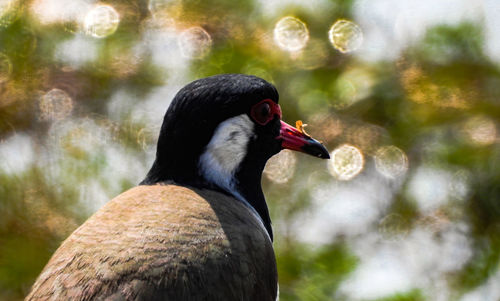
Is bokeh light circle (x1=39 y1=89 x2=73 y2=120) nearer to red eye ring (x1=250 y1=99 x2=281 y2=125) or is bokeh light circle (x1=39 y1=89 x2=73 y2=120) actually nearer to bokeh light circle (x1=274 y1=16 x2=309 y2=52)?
bokeh light circle (x1=274 y1=16 x2=309 y2=52)

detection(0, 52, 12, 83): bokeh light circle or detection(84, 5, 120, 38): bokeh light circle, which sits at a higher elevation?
detection(84, 5, 120, 38): bokeh light circle

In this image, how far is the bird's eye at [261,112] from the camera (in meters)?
2.80

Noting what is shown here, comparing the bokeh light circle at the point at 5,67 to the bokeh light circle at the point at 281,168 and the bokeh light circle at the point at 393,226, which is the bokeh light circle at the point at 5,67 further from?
the bokeh light circle at the point at 393,226

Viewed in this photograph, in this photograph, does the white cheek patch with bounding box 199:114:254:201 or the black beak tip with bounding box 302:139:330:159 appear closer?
the white cheek patch with bounding box 199:114:254:201

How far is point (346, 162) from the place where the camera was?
493 centimetres

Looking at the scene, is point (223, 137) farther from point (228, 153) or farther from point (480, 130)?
point (480, 130)

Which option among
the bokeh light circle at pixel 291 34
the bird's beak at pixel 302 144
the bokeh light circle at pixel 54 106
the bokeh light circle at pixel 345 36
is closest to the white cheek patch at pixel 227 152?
the bird's beak at pixel 302 144

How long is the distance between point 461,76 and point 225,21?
5.63 feet

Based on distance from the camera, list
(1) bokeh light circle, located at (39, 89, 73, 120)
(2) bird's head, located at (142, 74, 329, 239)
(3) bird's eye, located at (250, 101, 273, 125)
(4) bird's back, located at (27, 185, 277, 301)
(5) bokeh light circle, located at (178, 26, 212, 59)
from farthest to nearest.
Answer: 1. (5) bokeh light circle, located at (178, 26, 212, 59)
2. (1) bokeh light circle, located at (39, 89, 73, 120)
3. (3) bird's eye, located at (250, 101, 273, 125)
4. (2) bird's head, located at (142, 74, 329, 239)
5. (4) bird's back, located at (27, 185, 277, 301)

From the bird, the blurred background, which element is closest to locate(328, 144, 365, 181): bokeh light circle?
the blurred background

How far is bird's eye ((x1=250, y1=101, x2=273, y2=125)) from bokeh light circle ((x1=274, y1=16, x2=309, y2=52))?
91.1 inches

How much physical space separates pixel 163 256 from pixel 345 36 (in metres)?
3.41

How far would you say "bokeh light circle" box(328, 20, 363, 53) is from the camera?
5105mm

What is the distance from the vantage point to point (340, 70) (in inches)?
202
